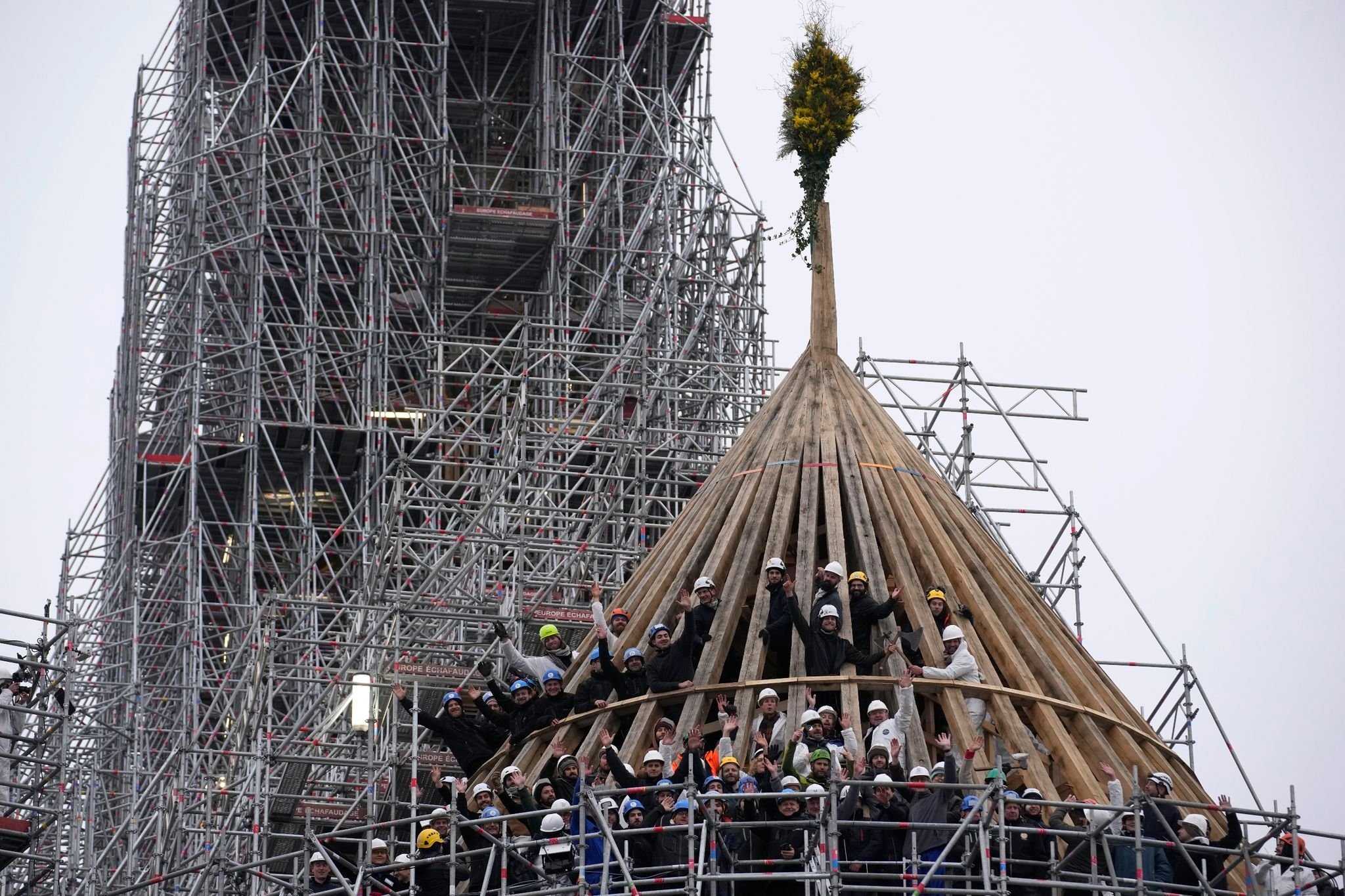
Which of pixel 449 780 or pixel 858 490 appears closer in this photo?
pixel 449 780

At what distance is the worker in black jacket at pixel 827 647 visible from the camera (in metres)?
29.6

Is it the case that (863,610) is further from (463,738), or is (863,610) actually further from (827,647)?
(463,738)

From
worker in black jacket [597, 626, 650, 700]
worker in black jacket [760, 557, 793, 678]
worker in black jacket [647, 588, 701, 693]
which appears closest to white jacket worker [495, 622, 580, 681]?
worker in black jacket [597, 626, 650, 700]

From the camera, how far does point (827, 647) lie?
29.8 meters

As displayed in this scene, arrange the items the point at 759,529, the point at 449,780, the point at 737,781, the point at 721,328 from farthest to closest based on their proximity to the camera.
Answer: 1. the point at 721,328
2. the point at 759,529
3. the point at 449,780
4. the point at 737,781

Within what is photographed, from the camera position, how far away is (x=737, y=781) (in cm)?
2670

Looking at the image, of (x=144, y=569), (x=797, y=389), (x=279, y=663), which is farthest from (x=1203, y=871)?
(x=144, y=569)

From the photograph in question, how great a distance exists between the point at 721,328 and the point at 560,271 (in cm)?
476

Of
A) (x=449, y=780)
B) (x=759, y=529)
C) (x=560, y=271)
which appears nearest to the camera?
(x=449, y=780)

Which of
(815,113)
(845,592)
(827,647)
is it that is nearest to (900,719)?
(827,647)

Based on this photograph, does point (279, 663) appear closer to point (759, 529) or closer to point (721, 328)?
point (721, 328)

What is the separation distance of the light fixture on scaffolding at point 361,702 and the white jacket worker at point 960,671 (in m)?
10.1

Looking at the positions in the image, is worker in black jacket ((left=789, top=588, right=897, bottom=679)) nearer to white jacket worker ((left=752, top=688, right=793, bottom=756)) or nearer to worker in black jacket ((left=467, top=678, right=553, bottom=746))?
white jacket worker ((left=752, top=688, right=793, bottom=756))

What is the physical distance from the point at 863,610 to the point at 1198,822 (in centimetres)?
432
